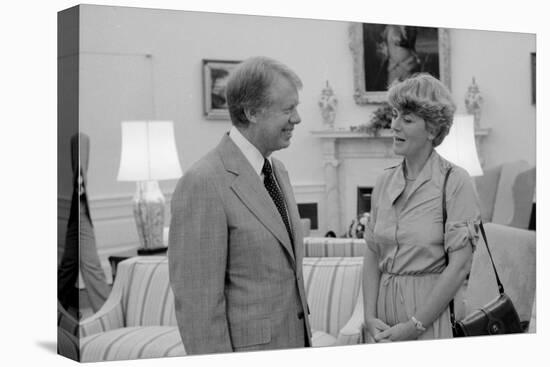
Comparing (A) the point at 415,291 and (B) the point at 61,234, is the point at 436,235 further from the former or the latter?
(B) the point at 61,234

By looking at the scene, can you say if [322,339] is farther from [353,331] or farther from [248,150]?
[248,150]

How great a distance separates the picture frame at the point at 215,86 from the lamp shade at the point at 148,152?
0.20 metres

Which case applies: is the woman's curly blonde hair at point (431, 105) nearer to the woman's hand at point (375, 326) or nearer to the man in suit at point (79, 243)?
the woman's hand at point (375, 326)

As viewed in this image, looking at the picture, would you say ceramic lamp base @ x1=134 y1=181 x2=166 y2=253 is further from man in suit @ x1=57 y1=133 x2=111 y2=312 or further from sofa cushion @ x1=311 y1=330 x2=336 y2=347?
sofa cushion @ x1=311 y1=330 x2=336 y2=347

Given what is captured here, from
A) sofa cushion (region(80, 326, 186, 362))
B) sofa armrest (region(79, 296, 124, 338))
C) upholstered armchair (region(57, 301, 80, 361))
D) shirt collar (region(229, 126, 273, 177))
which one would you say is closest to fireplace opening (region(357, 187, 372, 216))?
sofa cushion (region(80, 326, 186, 362))

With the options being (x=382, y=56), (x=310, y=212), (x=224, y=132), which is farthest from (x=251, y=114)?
(x=382, y=56)

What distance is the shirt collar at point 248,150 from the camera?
2871 mm

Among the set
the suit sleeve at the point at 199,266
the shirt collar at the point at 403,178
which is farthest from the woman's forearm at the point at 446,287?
the suit sleeve at the point at 199,266

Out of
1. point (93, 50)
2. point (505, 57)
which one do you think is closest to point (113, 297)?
point (93, 50)

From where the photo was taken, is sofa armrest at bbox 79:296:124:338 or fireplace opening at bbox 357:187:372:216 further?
fireplace opening at bbox 357:187:372:216

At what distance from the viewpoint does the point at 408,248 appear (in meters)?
3.48

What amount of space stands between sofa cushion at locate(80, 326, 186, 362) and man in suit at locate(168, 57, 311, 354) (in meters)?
1.00

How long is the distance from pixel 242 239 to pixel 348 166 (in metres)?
1.57

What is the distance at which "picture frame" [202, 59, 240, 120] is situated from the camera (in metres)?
3.81
